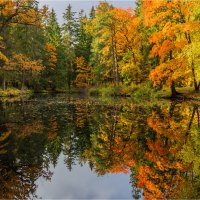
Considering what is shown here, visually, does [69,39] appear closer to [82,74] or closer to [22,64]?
[82,74]

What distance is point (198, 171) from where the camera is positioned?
7.40m

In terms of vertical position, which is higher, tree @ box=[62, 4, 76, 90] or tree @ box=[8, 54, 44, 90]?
tree @ box=[62, 4, 76, 90]

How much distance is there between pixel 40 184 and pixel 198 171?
371cm

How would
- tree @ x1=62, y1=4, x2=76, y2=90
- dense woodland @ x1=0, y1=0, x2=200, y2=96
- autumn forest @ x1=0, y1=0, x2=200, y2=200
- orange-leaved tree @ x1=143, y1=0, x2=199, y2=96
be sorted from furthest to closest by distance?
tree @ x1=62, y1=4, x2=76, y2=90
orange-leaved tree @ x1=143, y1=0, x2=199, y2=96
dense woodland @ x1=0, y1=0, x2=200, y2=96
autumn forest @ x1=0, y1=0, x2=200, y2=200

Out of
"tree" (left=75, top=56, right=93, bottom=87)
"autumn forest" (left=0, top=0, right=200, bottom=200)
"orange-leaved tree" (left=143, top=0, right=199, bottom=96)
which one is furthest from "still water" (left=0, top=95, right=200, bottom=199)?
"tree" (left=75, top=56, right=93, bottom=87)

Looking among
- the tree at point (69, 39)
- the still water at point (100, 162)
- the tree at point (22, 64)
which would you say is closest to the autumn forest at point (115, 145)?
the still water at point (100, 162)

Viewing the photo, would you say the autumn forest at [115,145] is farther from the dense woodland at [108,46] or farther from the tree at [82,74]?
the tree at [82,74]

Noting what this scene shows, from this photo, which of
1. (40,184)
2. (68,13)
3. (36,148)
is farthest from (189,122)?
(68,13)

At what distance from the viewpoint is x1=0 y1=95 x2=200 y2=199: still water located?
644 centimetres

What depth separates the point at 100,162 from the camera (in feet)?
27.9

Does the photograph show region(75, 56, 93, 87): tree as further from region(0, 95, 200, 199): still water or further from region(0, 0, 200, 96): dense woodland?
region(0, 95, 200, 199): still water

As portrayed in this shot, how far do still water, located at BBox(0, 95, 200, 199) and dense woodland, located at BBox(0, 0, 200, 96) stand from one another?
42.6ft

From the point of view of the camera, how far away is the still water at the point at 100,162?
6438 millimetres

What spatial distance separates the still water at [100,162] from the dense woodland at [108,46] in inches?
511
